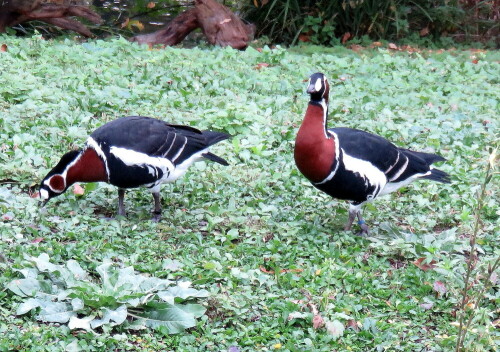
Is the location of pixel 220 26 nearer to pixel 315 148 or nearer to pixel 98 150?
pixel 98 150

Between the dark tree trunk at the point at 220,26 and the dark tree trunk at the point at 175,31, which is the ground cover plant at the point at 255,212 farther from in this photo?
the dark tree trunk at the point at 175,31

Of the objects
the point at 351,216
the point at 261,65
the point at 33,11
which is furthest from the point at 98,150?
the point at 33,11

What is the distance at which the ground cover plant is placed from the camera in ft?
13.0

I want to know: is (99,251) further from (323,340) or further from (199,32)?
(199,32)

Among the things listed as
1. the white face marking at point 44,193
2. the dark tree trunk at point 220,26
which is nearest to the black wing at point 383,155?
the white face marking at point 44,193

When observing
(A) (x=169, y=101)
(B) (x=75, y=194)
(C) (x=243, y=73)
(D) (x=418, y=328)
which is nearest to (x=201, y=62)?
(C) (x=243, y=73)

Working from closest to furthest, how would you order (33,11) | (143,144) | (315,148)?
(315,148) → (143,144) → (33,11)

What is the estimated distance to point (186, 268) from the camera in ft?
14.5

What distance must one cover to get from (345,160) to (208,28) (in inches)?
232

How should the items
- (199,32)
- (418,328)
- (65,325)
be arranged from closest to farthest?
(65,325) → (418,328) → (199,32)

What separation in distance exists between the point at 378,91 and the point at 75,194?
12.7 ft

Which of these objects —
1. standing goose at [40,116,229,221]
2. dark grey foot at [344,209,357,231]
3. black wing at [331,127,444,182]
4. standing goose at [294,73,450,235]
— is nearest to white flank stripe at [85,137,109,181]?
standing goose at [40,116,229,221]

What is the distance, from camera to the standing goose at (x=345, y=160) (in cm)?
484

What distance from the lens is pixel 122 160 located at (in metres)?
4.98
